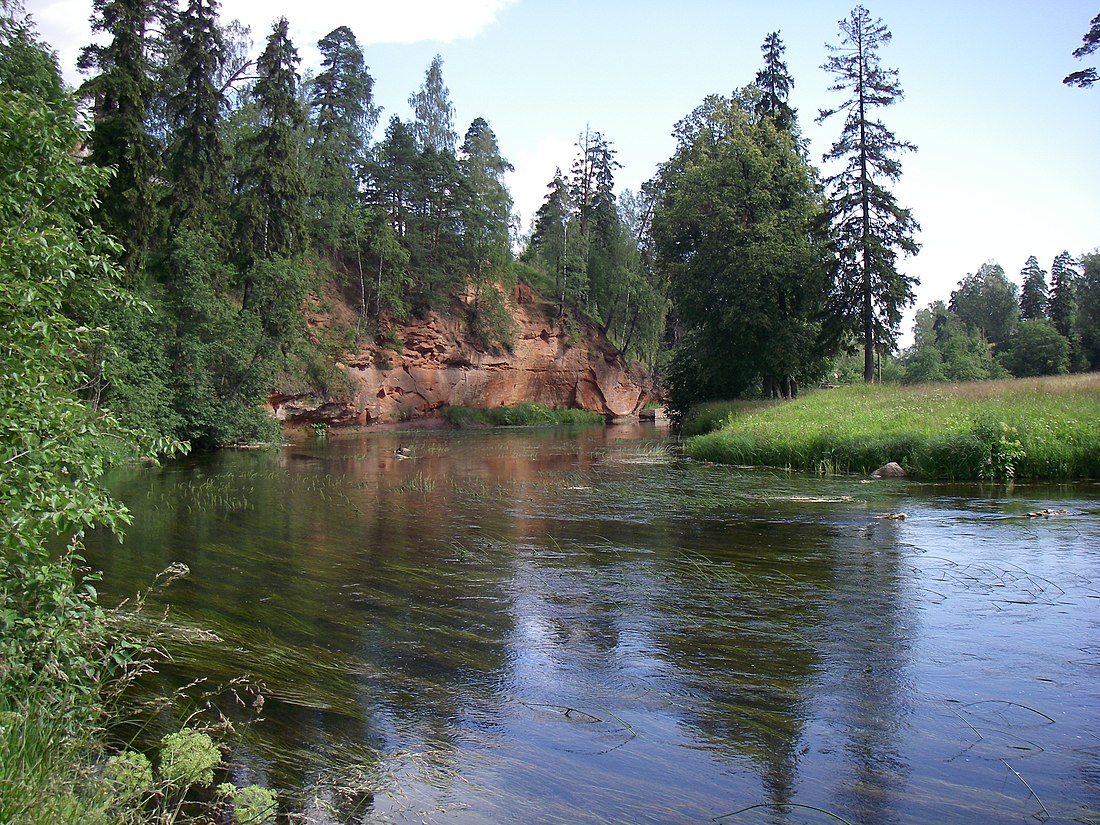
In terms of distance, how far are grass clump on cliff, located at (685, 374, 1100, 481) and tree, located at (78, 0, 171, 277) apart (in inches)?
872

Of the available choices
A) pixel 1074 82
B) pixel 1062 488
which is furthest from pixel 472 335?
pixel 1062 488

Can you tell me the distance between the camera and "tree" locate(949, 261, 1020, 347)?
335ft

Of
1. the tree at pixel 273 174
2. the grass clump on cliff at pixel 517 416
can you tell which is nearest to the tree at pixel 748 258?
the tree at pixel 273 174

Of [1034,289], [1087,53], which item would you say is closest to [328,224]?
[1087,53]

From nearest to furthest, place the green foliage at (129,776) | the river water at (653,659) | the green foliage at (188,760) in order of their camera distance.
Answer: the green foliage at (129,776), the green foliage at (188,760), the river water at (653,659)

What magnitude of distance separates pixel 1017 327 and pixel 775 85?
60.3 meters

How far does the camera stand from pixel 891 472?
1788 centimetres

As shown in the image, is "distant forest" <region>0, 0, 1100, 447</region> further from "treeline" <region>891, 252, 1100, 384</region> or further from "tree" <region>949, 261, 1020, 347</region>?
"tree" <region>949, 261, 1020, 347</region>

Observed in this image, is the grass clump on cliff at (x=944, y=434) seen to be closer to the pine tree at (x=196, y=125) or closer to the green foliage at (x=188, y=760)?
the green foliage at (x=188, y=760)

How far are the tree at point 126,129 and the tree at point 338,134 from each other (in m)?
16.4

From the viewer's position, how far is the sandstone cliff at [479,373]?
164 feet

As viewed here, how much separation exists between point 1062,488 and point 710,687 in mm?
12544

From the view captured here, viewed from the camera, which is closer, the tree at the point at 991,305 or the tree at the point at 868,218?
the tree at the point at 868,218

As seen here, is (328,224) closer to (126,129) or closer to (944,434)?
(126,129)
